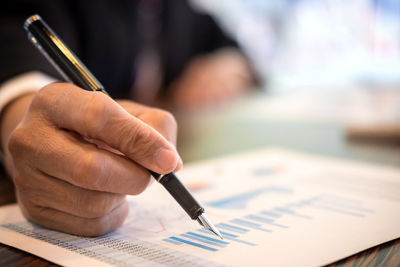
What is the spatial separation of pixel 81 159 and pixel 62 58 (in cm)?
9

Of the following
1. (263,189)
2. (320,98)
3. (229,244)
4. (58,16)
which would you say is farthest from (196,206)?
(320,98)

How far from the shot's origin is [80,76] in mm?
330

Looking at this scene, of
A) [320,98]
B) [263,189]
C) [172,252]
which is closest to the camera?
[172,252]

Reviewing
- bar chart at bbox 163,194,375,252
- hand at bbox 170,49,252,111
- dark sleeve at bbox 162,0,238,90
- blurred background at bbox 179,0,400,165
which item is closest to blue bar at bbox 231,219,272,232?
bar chart at bbox 163,194,375,252

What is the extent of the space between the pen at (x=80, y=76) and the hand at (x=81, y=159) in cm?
1

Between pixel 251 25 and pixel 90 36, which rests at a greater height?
pixel 251 25

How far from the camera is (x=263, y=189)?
441 millimetres

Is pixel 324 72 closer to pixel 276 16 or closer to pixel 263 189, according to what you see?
pixel 276 16

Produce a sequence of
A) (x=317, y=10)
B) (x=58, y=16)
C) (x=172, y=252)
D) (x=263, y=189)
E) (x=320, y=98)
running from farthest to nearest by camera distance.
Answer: (x=317, y=10) → (x=320, y=98) → (x=58, y=16) → (x=263, y=189) → (x=172, y=252)

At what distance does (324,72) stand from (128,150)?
6.49 feet

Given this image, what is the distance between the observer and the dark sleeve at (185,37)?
1.42m

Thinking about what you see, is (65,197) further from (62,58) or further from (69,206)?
(62,58)

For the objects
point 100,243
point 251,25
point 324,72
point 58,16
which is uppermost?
point 251,25

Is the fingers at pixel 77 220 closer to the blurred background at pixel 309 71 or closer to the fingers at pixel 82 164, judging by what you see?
the fingers at pixel 82 164
